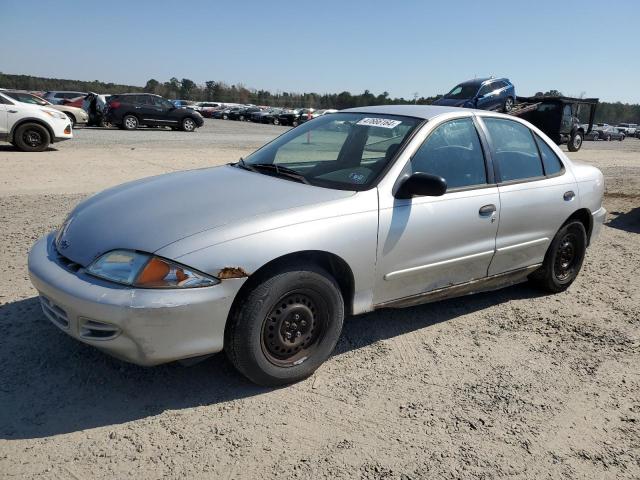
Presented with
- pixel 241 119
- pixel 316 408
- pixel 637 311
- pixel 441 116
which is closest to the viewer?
pixel 316 408

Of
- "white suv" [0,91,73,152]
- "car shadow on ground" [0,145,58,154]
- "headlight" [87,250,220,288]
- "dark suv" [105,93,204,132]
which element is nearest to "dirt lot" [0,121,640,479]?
"headlight" [87,250,220,288]

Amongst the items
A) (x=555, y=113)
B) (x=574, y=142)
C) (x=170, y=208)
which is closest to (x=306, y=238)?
(x=170, y=208)

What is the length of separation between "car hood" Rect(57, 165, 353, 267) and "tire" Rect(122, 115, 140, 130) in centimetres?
2182

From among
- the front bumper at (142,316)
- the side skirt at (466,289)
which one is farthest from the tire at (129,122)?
the front bumper at (142,316)

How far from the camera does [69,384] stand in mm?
2963

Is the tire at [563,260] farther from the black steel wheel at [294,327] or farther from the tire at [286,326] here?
the black steel wheel at [294,327]

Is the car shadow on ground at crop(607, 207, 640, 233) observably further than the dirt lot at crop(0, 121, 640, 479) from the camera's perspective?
Yes

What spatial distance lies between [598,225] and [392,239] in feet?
9.10

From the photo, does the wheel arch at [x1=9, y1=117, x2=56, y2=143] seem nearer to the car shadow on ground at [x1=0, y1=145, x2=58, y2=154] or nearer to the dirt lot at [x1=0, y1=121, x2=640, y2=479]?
the car shadow on ground at [x1=0, y1=145, x2=58, y2=154]

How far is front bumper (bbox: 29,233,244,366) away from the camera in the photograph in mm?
2584

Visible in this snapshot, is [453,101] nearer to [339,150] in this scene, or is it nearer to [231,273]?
[339,150]

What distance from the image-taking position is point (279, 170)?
3.74 m

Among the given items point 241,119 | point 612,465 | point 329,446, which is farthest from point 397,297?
point 241,119

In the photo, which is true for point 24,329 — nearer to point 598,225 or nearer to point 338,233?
point 338,233
